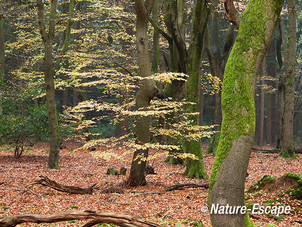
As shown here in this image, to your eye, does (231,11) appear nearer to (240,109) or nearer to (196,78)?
(240,109)

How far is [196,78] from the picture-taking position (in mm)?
10602

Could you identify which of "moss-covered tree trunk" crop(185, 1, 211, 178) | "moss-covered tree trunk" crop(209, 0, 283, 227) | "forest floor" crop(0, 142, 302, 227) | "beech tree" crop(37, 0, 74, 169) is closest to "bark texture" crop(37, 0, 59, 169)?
"beech tree" crop(37, 0, 74, 169)

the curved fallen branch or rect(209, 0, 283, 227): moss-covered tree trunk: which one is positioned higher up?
rect(209, 0, 283, 227): moss-covered tree trunk

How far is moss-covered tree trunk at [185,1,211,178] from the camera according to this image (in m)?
10.4

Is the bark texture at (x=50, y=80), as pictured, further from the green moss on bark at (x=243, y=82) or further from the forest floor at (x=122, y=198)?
the green moss on bark at (x=243, y=82)

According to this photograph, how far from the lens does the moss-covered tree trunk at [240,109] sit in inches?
150

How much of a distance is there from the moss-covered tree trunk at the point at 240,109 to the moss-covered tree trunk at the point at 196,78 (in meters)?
6.30

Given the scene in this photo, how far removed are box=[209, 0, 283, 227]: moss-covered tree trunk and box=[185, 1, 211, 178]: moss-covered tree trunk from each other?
248 inches

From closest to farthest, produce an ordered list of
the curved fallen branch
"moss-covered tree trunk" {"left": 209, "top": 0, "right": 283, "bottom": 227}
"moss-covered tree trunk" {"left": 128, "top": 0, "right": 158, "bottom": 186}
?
the curved fallen branch < "moss-covered tree trunk" {"left": 209, "top": 0, "right": 283, "bottom": 227} < "moss-covered tree trunk" {"left": 128, "top": 0, "right": 158, "bottom": 186}

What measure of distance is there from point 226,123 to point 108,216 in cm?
203

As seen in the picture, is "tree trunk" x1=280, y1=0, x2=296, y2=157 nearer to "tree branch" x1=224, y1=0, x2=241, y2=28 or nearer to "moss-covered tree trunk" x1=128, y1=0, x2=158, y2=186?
"moss-covered tree trunk" x1=128, y1=0, x2=158, y2=186

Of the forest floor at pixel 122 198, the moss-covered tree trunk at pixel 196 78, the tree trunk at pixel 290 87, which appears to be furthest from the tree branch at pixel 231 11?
the tree trunk at pixel 290 87

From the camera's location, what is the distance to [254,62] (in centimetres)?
404

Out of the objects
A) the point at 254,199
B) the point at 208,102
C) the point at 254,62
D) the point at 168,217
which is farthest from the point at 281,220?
the point at 208,102
